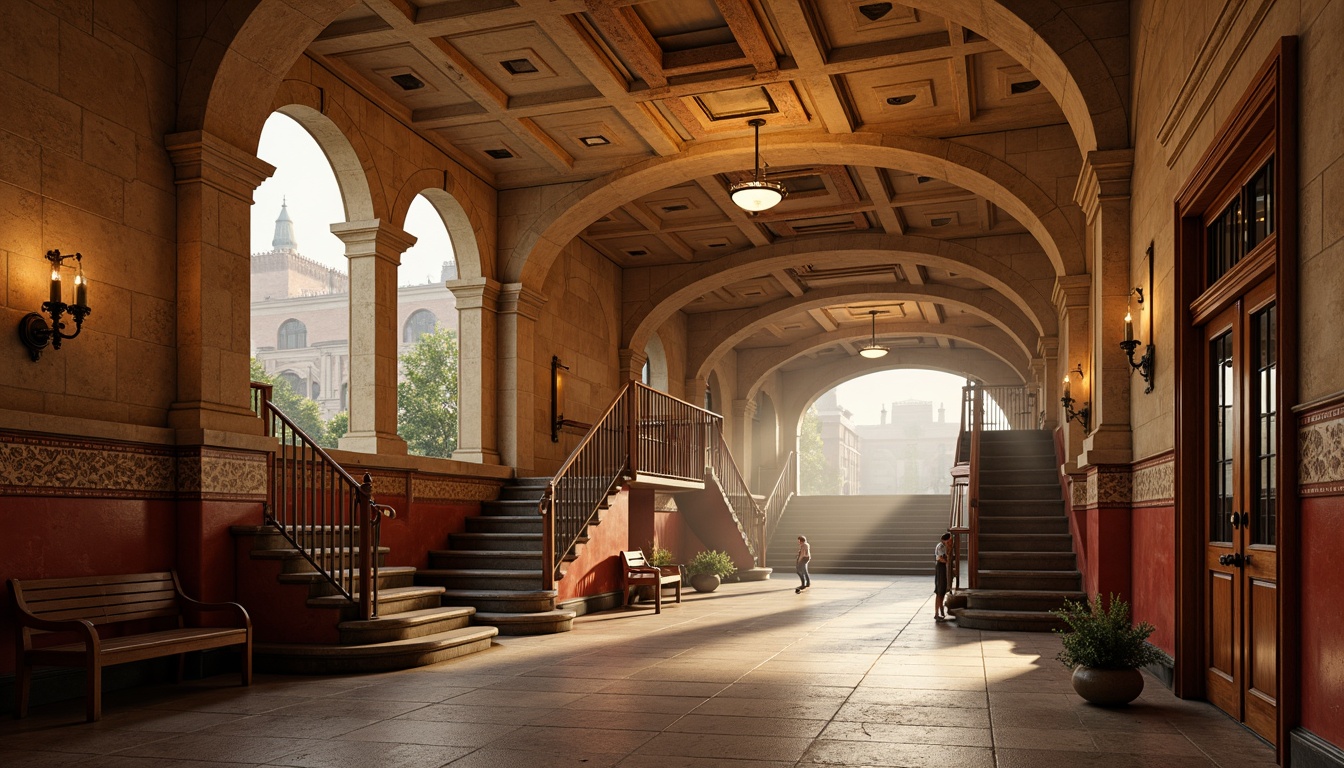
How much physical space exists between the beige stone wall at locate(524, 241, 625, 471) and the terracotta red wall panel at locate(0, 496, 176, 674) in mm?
6911

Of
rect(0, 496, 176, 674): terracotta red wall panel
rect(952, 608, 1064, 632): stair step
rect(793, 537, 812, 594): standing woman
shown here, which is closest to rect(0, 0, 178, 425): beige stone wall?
rect(0, 496, 176, 674): terracotta red wall panel

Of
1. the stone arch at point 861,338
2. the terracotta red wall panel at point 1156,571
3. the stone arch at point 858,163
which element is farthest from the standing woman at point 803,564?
the stone arch at point 861,338

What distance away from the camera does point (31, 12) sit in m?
6.71

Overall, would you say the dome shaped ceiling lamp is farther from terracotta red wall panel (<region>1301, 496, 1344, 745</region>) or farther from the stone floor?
terracotta red wall panel (<region>1301, 496, 1344, 745</region>)

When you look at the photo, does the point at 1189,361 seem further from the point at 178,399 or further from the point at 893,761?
the point at 178,399

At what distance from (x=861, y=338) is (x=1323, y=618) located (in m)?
20.6

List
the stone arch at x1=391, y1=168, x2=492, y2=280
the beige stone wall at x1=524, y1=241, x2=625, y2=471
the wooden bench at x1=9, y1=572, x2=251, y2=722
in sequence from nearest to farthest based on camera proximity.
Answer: the wooden bench at x1=9, y1=572, x2=251, y2=722 < the stone arch at x1=391, y1=168, x2=492, y2=280 < the beige stone wall at x1=524, y1=241, x2=625, y2=471

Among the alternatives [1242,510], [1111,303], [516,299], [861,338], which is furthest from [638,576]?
[861,338]

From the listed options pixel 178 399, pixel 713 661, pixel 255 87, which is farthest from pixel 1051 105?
pixel 178 399

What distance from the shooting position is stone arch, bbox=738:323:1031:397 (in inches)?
890

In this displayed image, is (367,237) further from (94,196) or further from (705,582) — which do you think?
(705,582)

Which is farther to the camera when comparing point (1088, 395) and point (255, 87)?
point (1088, 395)

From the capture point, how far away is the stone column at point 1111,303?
8.30 meters

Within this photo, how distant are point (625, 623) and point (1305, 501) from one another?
24.7 ft
